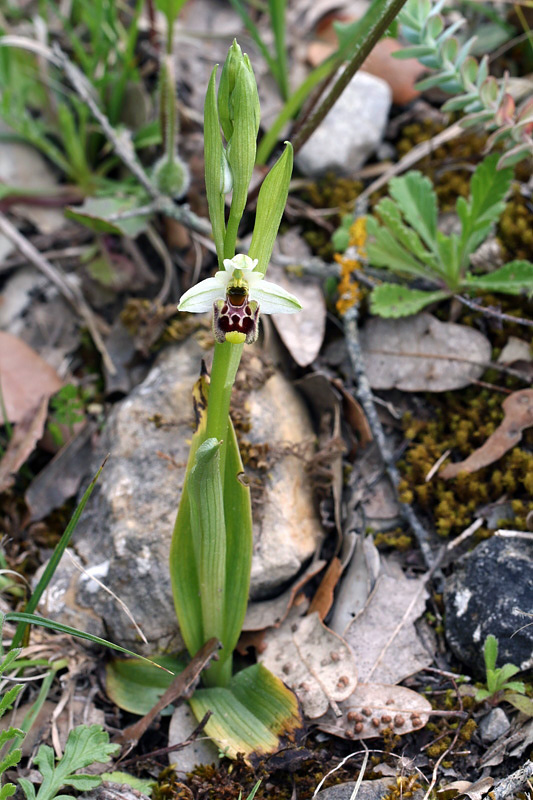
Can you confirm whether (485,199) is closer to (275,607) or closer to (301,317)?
(301,317)

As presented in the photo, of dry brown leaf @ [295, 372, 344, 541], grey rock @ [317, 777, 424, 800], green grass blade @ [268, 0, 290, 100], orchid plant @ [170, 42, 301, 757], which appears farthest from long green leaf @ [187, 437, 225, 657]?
green grass blade @ [268, 0, 290, 100]

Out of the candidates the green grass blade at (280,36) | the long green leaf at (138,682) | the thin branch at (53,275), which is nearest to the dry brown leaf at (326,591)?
the long green leaf at (138,682)

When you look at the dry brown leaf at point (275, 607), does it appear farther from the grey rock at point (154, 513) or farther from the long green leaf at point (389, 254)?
the long green leaf at point (389, 254)

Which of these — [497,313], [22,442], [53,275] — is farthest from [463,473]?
[53,275]

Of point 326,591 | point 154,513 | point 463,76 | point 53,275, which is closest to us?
point 326,591

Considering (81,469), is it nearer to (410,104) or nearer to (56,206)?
(56,206)

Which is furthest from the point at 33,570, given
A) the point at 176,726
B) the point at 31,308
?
the point at 31,308

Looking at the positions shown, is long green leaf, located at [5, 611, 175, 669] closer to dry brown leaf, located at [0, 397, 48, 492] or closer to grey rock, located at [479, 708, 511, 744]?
dry brown leaf, located at [0, 397, 48, 492]
